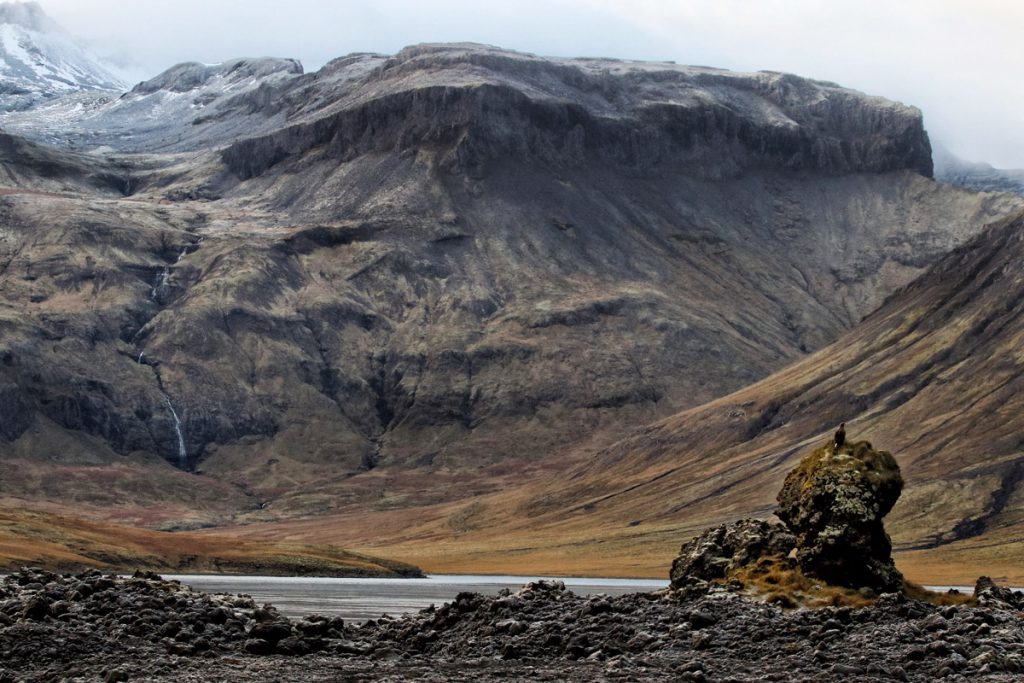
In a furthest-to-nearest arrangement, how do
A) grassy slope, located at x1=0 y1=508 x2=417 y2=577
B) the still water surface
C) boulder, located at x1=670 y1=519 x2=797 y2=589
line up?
grassy slope, located at x1=0 y1=508 x2=417 y2=577 → the still water surface → boulder, located at x1=670 y1=519 x2=797 y2=589

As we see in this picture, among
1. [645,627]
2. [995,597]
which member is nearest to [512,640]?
[645,627]

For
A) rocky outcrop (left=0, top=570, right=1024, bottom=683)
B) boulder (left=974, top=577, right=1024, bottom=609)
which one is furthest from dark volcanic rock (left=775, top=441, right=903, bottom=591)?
boulder (left=974, top=577, right=1024, bottom=609)

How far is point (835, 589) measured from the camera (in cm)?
6894

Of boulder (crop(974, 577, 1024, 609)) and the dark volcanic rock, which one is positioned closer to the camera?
the dark volcanic rock

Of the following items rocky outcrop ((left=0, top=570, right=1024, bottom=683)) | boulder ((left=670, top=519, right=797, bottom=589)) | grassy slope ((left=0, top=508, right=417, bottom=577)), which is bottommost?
rocky outcrop ((left=0, top=570, right=1024, bottom=683))

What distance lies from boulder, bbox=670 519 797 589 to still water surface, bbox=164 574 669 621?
2177 cm

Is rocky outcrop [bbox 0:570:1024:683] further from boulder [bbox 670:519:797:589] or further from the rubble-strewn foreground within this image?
boulder [bbox 670:519:797:589]

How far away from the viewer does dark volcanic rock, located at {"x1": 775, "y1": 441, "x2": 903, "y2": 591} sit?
69625 mm

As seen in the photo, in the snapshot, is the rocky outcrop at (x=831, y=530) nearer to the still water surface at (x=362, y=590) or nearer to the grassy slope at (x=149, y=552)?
the still water surface at (x=362, y=590)

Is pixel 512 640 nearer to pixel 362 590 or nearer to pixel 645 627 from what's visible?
pixel 645 627

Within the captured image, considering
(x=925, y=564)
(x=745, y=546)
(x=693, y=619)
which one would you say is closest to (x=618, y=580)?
(x=925, y=564)

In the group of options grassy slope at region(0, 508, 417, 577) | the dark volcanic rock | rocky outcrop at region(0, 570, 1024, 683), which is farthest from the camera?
grassy slope at region(0, 508, 417, 577)

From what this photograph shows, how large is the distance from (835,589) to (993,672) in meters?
18.0

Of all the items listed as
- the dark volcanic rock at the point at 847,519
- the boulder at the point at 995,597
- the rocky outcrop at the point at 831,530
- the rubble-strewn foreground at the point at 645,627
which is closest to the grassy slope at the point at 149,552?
the rubble-strewn foreground at the point at 645,627
